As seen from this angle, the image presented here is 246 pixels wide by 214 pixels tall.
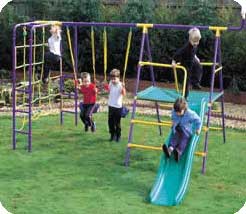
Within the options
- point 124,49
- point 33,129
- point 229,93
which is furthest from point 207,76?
point 33,129

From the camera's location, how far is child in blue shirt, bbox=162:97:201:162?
7531 millimetres

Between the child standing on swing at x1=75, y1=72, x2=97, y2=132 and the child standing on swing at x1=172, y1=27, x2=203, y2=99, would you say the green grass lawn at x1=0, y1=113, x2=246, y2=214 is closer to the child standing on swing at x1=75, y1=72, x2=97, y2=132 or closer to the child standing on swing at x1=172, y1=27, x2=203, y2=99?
the child standing on swing at x1=75, y1=72, x2=97, y2=132

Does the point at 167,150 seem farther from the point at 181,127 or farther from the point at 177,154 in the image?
the point at 181,127

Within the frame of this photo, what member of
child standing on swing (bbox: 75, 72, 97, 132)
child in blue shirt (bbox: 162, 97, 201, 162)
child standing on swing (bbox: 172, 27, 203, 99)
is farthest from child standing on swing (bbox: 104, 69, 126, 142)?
child in blue shirt (bbox: 162, 97, 201, 162)

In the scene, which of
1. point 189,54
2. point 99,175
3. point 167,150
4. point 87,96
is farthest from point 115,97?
point 167,150

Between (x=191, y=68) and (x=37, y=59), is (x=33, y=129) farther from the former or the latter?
(x=37, y=59)

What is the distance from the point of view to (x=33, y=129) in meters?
10.4

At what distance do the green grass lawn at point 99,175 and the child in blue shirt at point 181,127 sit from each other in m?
0.48

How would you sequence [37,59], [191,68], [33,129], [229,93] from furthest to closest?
[37,59]
[229,93]
[33,129]
[191,68]

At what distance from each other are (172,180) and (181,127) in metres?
0.70

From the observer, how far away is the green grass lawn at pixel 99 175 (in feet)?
21.9

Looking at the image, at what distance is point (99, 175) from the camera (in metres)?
7.82

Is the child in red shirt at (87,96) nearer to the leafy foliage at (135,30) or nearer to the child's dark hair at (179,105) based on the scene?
the child's dark hair at (179,105)

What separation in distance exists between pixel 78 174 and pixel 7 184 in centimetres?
99
